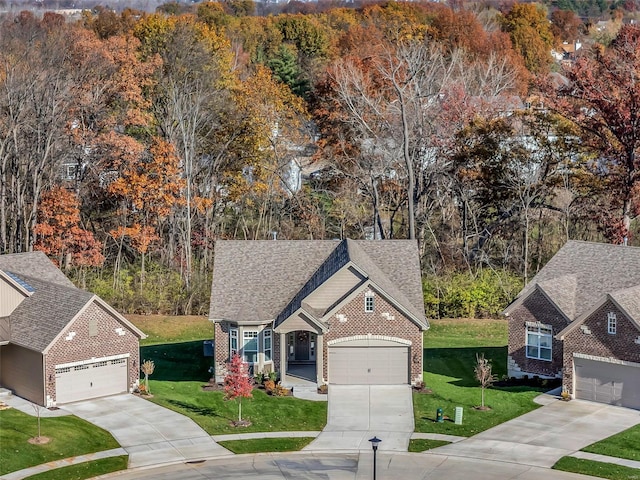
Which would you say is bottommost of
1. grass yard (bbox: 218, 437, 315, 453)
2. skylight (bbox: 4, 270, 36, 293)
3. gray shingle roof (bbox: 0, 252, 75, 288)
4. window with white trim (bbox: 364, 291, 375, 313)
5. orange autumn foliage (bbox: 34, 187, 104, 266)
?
grass yard (bbox: 218, 437, 315, 453)

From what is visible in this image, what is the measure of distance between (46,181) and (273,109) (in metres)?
17.6

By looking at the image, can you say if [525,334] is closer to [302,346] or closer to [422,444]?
[302,346]

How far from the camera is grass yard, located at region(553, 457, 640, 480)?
1497 inches

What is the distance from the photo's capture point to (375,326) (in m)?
49.0

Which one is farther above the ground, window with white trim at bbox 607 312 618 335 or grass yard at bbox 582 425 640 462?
window with white trim at bbox 607 312 618 335

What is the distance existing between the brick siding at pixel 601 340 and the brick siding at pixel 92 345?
19.2 meters

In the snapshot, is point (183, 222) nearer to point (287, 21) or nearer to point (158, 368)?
point (158, 368)

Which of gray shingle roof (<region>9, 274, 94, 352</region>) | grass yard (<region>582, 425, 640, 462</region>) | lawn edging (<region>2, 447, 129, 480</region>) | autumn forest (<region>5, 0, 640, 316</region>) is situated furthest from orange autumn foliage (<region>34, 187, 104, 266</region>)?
grass yard (<region>582, 425, 640, 462</region>)

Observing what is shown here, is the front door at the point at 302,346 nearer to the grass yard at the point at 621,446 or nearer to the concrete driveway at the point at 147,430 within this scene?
the concrete driveway at the point at 147,430

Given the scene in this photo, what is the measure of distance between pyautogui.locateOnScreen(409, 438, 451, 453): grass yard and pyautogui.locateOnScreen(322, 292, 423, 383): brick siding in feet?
22.9

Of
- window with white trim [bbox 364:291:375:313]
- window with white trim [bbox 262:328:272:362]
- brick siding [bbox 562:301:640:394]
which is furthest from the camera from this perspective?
window with white trim [bbox 262:328:272:362]

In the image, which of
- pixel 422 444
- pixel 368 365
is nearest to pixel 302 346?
pixel 368 365

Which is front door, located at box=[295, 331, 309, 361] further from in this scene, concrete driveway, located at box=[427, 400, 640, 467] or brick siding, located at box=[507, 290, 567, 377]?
concrete driveway, located at box=[427, 400, 640, 467]

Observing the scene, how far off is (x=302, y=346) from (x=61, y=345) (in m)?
11.8
